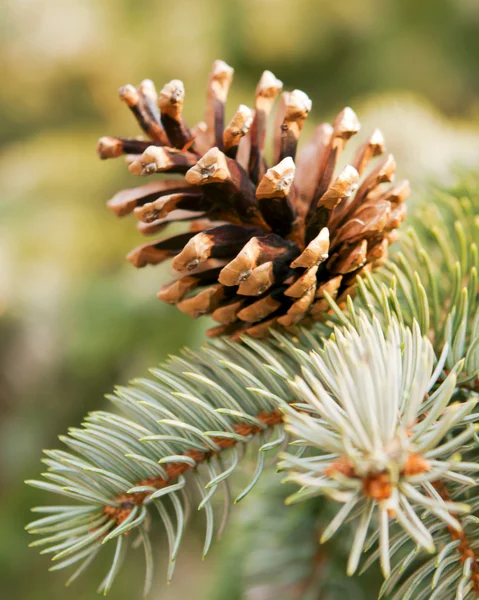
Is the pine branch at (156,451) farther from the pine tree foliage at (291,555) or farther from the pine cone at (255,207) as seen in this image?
the pine tree foliage at (291,555)

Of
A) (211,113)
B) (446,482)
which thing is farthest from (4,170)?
(446,482)

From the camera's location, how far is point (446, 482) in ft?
1.10

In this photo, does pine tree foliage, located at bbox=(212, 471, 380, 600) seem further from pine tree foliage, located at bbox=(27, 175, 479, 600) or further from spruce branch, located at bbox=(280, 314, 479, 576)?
spruce branch, located at bbox=(280, 314, 479, 576)

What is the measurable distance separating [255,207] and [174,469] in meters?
0.19

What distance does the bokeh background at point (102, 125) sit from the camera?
107 cm

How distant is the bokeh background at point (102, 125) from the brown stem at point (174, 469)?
47 centimetres

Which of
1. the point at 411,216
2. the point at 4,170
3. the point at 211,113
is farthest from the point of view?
the point at 4,170

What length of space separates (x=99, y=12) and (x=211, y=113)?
1.16 meters

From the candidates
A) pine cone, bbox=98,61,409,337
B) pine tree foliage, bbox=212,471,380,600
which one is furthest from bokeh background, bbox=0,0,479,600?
pine cone, bbox=98,61,409,337

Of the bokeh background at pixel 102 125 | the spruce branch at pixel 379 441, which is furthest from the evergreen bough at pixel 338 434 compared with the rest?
the bokeh background at pixel 102 125

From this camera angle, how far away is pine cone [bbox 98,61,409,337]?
355mm

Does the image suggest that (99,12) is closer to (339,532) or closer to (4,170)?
(4,170)

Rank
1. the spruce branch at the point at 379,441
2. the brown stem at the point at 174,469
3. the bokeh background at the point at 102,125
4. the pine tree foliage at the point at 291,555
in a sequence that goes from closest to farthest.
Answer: the spruce branch at the point at 379,441, the brown stem at the point at 174,469, the pine tree foliage at the point at 291,555, the bokeh background at the point at 102,125

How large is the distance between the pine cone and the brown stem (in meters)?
0.07
